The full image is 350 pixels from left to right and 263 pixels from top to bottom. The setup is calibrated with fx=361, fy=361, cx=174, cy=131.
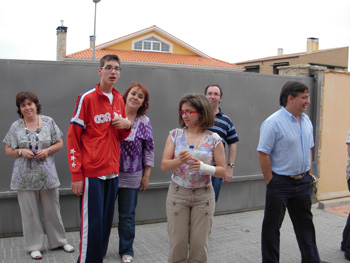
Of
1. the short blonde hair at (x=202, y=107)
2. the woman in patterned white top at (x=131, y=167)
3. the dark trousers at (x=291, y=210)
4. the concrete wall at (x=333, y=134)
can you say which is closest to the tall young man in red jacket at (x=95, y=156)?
the woman in patterned white top at (x=131, y=167)

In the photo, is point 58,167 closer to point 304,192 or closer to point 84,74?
point 84,74

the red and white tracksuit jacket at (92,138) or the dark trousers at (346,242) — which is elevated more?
the red and white tracksuit jacket at (92,138)

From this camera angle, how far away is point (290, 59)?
36969mm

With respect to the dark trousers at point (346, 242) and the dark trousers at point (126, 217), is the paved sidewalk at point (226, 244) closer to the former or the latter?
the dark trousers at point (346, 242)

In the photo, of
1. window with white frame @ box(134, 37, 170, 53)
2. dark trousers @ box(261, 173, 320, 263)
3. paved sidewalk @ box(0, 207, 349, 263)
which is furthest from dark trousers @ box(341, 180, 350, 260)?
window with white frame @ box(134, 37, 170, 53)

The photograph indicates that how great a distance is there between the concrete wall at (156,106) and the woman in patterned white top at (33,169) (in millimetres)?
602

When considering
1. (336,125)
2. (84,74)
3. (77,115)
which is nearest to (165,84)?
(84,74)

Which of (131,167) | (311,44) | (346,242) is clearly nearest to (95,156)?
(131,167)

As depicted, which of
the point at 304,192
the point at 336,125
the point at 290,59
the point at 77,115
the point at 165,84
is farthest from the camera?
the point at 290,59

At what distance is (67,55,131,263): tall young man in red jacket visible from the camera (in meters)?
3.41

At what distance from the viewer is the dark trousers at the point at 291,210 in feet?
12.2

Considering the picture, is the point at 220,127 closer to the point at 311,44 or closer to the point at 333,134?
the point at 333,134

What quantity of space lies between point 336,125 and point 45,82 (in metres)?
5.51

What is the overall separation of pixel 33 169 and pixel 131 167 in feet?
3.75
